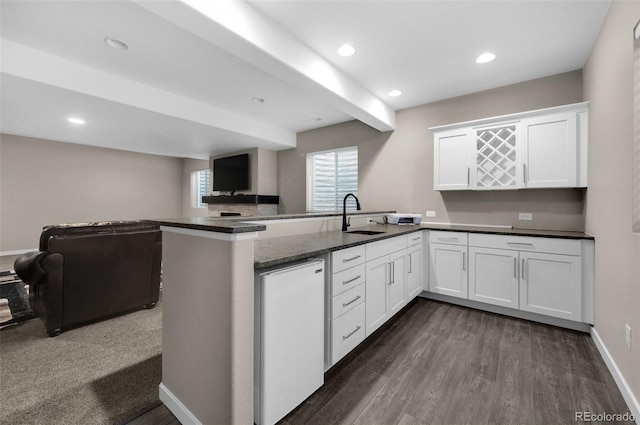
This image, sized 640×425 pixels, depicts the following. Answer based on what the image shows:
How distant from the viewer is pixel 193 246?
1.39 metres

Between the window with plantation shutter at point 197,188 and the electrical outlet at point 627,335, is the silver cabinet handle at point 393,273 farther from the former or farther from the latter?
the window with plantation shutter at point 197,188

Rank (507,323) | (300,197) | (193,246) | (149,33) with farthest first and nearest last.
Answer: (300,197), (507,323), (149,33), (193,246)

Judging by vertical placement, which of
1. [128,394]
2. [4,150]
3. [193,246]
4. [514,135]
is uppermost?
[4,150]

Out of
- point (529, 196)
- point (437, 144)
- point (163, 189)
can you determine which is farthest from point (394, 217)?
point (163, 189)

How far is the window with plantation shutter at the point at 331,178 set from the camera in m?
4.96

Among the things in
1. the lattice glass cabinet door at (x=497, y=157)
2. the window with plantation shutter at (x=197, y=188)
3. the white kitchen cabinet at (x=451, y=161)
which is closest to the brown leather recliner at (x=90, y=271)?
the white kitchen cabinet at (x=451, y=161)

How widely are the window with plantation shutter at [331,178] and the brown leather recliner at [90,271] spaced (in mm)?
3007

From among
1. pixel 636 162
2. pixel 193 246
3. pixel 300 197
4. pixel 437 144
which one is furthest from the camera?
pixel 300 197

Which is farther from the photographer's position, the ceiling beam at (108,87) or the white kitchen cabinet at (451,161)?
the white kitchen cabinet at (451,161)

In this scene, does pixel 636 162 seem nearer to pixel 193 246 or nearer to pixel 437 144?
pixel 437 144

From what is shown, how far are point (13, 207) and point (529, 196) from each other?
9.27 meters

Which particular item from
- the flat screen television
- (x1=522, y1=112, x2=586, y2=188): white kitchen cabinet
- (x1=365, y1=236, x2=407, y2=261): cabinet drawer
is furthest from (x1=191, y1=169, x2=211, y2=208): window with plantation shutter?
(x1=522, y1=112, x2=586, y2=188): white kitchen cabinet

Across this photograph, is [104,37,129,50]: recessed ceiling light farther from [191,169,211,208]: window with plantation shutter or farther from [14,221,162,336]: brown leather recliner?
[191,169,211,208]: window with plantation shutter

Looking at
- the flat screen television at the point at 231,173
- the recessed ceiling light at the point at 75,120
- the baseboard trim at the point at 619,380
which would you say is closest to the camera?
the baseboard trim at the point at 619,380
